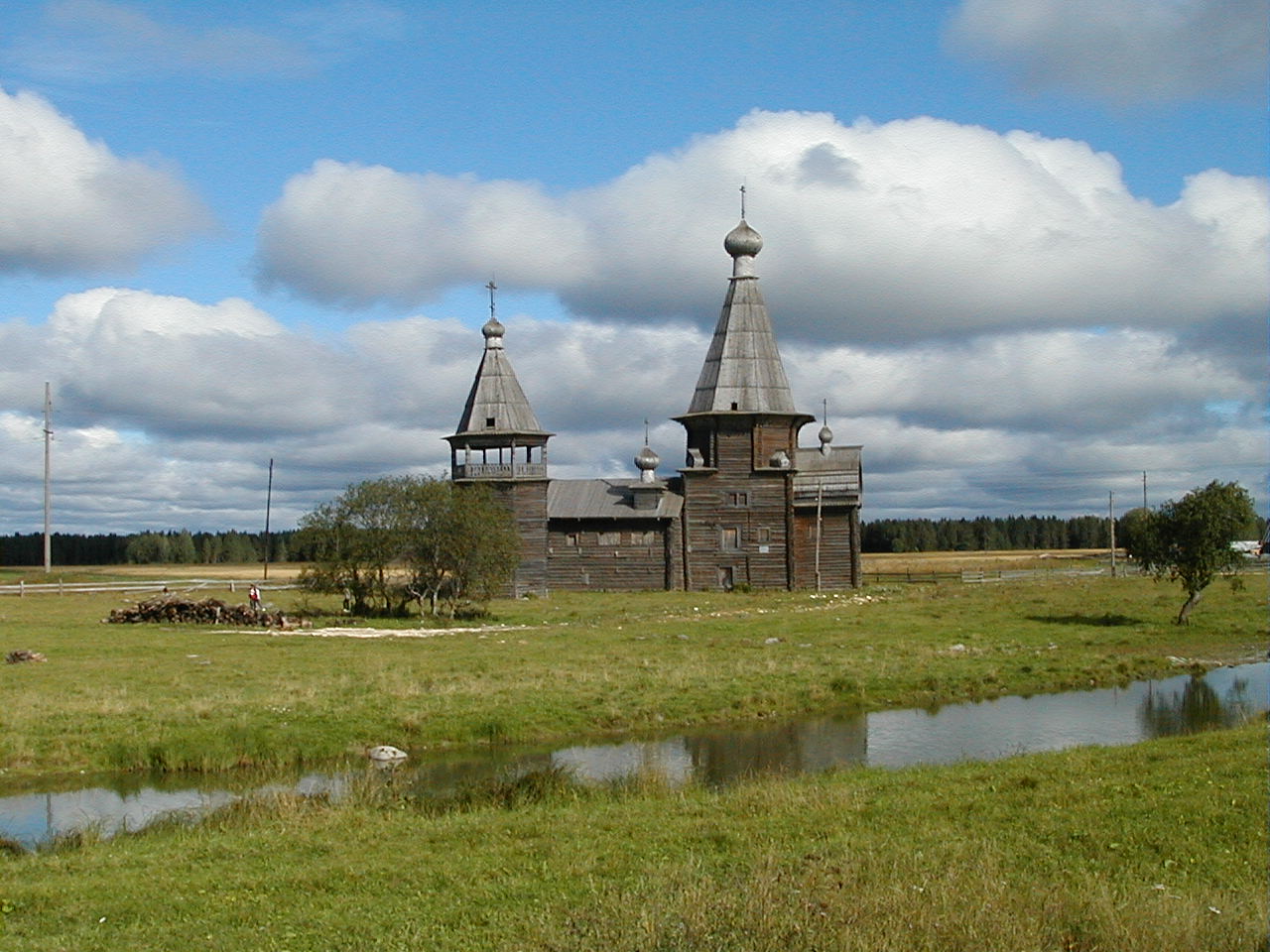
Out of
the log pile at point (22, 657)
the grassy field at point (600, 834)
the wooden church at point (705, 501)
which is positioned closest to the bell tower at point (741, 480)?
the wooden church at point (705, 501)

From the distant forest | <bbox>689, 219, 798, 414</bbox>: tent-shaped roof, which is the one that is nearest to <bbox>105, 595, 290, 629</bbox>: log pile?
<bbox>689, 219, 798, 414</bbox>: tent-shaped roof

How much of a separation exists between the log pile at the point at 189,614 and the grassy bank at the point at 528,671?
1.59 metres

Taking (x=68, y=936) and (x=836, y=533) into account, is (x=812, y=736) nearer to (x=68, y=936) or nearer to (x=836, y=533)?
(x=68, y=936)

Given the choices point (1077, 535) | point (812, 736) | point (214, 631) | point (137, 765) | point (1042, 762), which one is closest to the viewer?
point (1042, 762)

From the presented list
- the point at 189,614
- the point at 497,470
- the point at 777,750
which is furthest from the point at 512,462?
the point at 777,750

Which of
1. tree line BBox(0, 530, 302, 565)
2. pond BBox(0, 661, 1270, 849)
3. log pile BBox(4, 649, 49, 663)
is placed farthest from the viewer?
tree line BBox(0, 530, 302, 565)

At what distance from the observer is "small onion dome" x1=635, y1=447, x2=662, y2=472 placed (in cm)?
6028

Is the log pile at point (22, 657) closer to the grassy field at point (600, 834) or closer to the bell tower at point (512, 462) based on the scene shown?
the grassy field at point (600, 834)

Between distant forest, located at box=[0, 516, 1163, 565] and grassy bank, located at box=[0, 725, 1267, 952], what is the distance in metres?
134

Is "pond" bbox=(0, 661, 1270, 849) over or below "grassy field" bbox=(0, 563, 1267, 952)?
below

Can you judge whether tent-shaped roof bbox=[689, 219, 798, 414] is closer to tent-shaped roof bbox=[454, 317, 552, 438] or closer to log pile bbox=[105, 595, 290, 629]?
tent-shaped roof bbox=[454, 317, 552, 438]

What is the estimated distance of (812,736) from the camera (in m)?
22.5

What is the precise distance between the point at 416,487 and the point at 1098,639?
878 inches

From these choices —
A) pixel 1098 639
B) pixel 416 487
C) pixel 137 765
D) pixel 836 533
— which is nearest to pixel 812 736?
pixel 137 765
